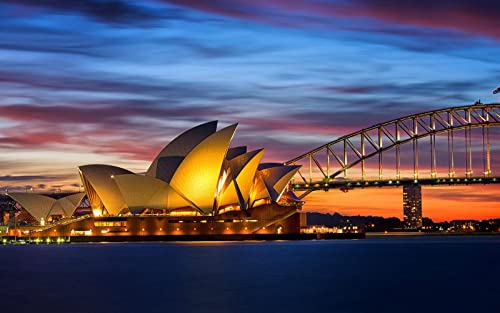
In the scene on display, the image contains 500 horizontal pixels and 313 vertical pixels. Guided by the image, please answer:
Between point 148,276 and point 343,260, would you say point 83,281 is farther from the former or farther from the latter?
point 343,260

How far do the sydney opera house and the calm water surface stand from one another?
34.2 m

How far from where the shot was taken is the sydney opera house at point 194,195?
115 metres

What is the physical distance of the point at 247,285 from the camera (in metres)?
54.3

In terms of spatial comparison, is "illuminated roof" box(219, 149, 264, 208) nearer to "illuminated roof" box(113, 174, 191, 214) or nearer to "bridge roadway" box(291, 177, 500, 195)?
"illuminated roof" box(113, 174, 191, 214)

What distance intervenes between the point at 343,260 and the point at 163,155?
42.8m

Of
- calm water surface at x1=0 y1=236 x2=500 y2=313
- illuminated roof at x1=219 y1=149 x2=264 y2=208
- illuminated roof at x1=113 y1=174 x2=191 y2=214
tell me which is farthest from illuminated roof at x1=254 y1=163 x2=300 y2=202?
calm water surface at x1=0 y1=236 x2=500 y2=313

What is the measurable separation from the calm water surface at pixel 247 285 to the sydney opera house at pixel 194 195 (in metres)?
34.2

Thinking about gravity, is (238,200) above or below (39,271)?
above

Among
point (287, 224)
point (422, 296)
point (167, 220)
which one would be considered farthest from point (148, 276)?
point (287, 224)

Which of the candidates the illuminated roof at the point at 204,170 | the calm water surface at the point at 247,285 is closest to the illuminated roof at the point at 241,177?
the illuminated roof at the point at 204,170

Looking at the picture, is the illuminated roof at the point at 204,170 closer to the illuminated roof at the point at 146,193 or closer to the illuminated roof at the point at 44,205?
the illuminated roof at the point at 146,193

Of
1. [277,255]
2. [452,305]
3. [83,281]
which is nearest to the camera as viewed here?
[452,305]

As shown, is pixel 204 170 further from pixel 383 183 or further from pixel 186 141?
pixel 383 183

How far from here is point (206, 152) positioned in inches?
4402
